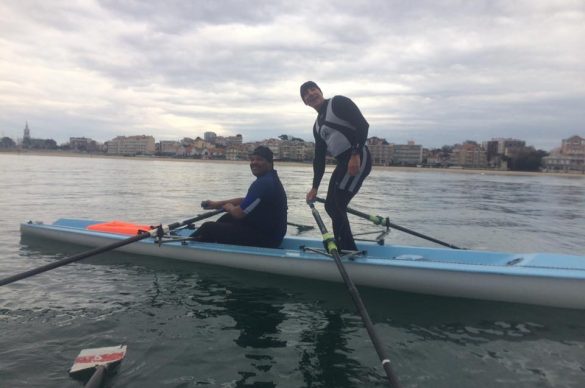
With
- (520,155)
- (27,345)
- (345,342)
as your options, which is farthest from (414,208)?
(520,155)

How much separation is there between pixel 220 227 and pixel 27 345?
329 centimetres

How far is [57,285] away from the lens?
659cm

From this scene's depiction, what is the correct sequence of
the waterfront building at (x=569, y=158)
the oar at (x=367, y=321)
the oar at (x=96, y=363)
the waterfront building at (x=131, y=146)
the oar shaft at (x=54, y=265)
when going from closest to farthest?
the oar at (x=367, y=321), the oar at (x=96, y=363), the oar shaft at (x=54, y=265), the waterfront building at (x=569, y=158), the waterfront building at (x=131, y=146)

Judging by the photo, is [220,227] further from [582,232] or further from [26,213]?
[582,232]

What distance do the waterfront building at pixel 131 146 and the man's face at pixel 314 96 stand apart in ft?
606

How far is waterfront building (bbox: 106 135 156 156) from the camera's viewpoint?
181625 millimetres

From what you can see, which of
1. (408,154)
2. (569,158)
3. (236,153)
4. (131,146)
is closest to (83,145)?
(131,146)

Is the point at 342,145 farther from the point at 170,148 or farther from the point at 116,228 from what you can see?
the point at 170,148

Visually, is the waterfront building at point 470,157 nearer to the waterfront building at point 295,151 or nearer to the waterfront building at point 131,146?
the waterfront building at point 295,151

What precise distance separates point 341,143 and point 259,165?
1.23m

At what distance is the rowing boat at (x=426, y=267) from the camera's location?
17.8 feet

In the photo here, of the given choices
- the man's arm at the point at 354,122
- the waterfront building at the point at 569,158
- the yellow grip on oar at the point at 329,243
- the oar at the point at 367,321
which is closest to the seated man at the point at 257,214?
the oar at the point at 367,321

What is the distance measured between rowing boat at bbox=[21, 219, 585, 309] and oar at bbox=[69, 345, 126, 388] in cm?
289

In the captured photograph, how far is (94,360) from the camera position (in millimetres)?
4066
